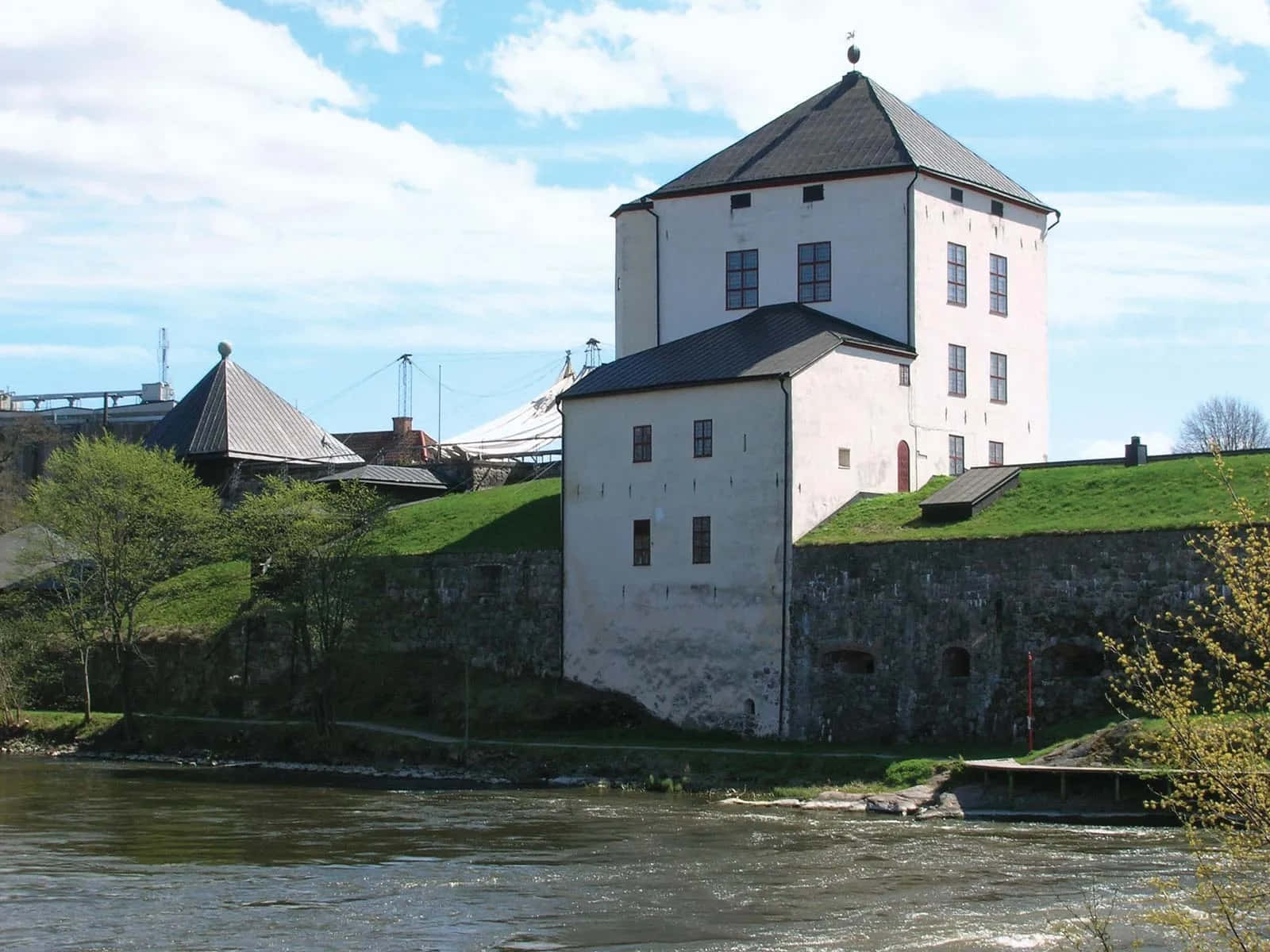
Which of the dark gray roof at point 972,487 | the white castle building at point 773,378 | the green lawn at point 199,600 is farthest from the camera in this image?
the green lawn at point 199,600

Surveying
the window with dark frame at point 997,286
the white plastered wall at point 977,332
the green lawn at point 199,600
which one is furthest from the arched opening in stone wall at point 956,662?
the green lawn at point 199,600

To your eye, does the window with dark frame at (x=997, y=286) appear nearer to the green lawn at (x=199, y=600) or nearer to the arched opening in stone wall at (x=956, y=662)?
the arched opening in stone wall at (x=956, y=662)

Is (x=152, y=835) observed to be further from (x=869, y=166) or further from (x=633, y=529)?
(x=869, y=166)

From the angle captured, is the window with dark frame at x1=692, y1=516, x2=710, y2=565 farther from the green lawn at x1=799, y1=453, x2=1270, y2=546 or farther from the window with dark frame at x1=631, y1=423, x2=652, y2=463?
the green lawn at x1=799, y1=453, x2=1270, y2=546

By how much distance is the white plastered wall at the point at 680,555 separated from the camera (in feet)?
141

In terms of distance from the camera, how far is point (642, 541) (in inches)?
1785

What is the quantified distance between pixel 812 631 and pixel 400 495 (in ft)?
80.9

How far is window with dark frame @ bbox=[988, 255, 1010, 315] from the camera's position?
50.8 meters

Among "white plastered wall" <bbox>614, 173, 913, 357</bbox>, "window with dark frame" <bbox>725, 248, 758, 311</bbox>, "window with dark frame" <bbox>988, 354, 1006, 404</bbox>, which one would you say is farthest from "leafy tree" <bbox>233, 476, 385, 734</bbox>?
"window with dark frame" <bbox>988, 354, 1006, 404</bbox>

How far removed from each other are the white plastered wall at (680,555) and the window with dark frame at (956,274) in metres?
9.01

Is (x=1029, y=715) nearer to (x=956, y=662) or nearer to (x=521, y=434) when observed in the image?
(x=956, y=662)

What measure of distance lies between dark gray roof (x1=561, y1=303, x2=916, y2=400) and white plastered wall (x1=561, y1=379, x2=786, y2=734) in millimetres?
356

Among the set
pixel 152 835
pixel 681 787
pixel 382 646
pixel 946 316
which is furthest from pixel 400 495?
pixel 152 835

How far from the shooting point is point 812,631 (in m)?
41.6
